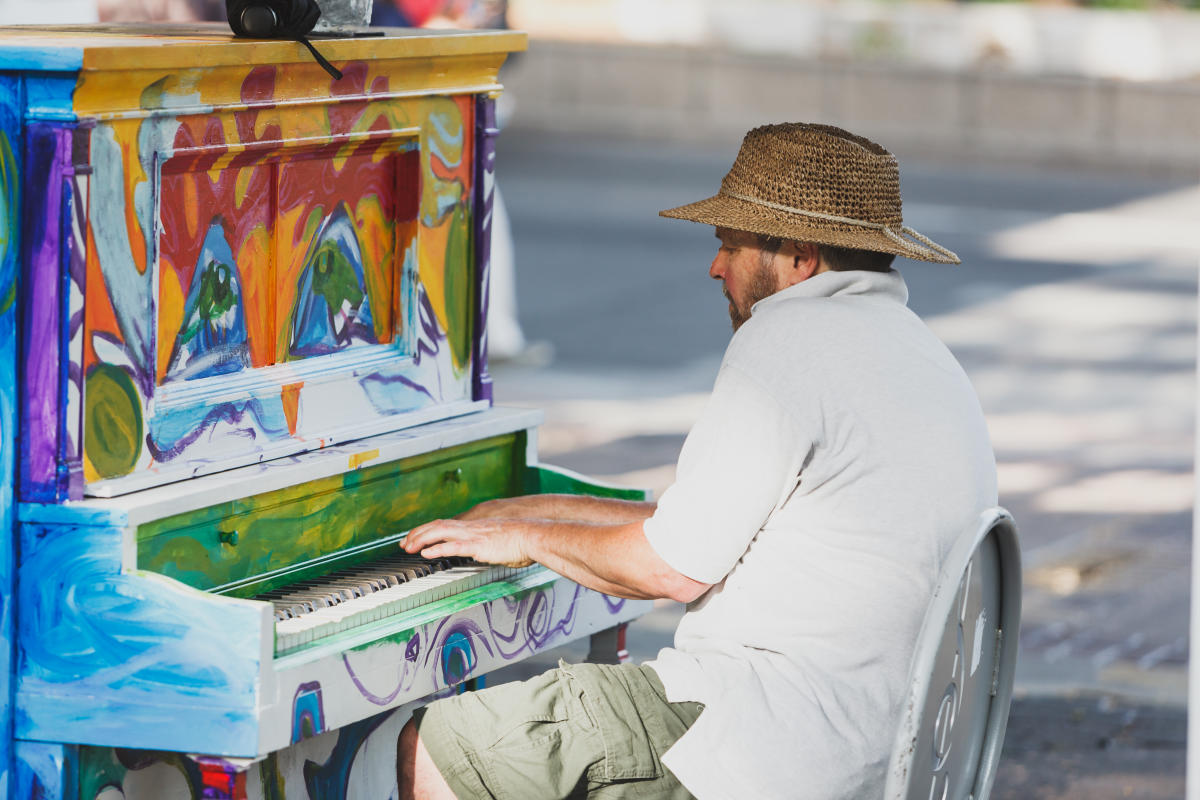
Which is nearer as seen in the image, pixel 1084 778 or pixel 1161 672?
pixel 1084 778

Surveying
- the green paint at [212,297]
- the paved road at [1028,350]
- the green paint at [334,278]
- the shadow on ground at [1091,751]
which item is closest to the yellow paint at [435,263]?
the green paint at [334,278]

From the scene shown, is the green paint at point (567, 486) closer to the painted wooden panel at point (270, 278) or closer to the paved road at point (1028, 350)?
the painted wooden panel at point (270, 278)

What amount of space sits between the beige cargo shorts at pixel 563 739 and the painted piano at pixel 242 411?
16 centimetres

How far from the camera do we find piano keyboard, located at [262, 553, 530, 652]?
117 inches

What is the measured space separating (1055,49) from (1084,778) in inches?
653

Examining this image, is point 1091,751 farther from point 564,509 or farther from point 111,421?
point 111,421

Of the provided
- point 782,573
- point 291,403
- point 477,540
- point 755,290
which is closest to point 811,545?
point 782,573

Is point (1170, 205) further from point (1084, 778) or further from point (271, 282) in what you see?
point (271, 282)

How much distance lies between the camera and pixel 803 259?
308cm

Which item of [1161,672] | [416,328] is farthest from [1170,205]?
[416,328]

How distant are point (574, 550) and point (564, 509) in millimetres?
357

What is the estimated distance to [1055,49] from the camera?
2053 centimetres

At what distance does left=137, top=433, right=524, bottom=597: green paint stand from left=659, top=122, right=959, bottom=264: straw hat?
795 millimetres

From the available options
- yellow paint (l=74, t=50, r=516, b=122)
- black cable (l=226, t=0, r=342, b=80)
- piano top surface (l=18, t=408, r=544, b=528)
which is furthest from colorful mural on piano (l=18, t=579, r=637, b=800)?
black cable (l=226, t=0, r=342, b=80)
